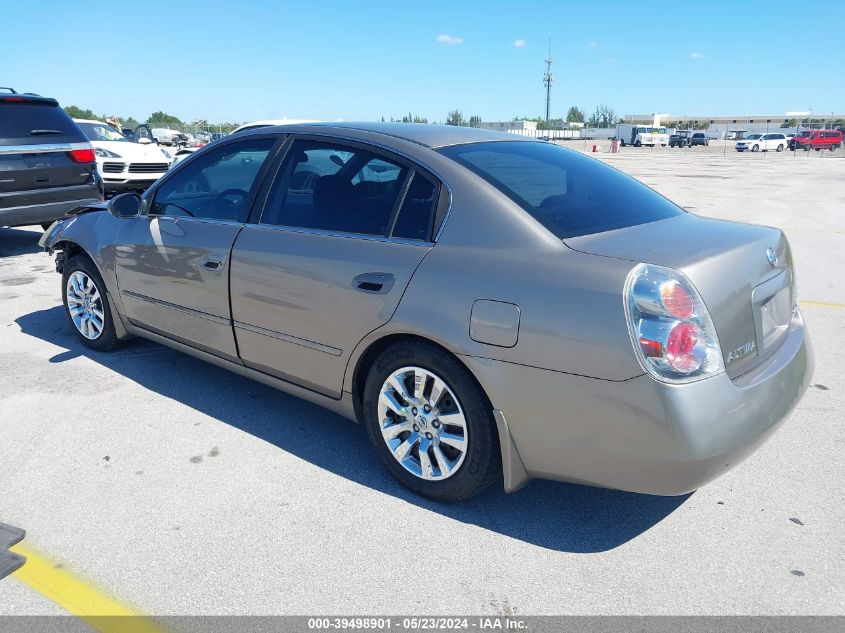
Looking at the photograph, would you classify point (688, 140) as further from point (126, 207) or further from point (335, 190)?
point (335, 190)

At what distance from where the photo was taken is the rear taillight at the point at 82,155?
836cm

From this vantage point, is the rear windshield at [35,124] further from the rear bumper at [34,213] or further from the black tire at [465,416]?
the black tire at [465,416]

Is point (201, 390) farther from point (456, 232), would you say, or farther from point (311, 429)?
point (456, 232)

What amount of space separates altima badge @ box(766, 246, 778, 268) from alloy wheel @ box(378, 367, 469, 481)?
4.80 feet

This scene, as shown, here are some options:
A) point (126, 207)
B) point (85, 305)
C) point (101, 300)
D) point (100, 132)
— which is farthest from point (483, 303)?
point (100, 132)

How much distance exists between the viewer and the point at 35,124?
26.4 feet

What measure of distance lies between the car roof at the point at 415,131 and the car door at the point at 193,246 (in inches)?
9.3

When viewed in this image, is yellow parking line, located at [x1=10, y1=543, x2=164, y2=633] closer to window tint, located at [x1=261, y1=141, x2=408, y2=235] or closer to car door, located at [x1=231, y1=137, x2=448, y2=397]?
car door, located at [x1=231, y1=137, x2=448, y2=397]

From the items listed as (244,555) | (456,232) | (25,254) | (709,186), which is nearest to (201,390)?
(244,555)

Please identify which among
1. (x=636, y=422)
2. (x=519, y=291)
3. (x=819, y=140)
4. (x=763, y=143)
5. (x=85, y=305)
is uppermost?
(x=519, y=291)

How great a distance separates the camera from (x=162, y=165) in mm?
13320

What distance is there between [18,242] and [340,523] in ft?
29.2

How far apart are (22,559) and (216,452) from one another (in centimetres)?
102

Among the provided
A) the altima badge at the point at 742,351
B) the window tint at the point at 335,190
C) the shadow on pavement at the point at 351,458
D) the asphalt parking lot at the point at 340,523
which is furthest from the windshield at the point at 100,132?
the altima badge at the point at 742,351
